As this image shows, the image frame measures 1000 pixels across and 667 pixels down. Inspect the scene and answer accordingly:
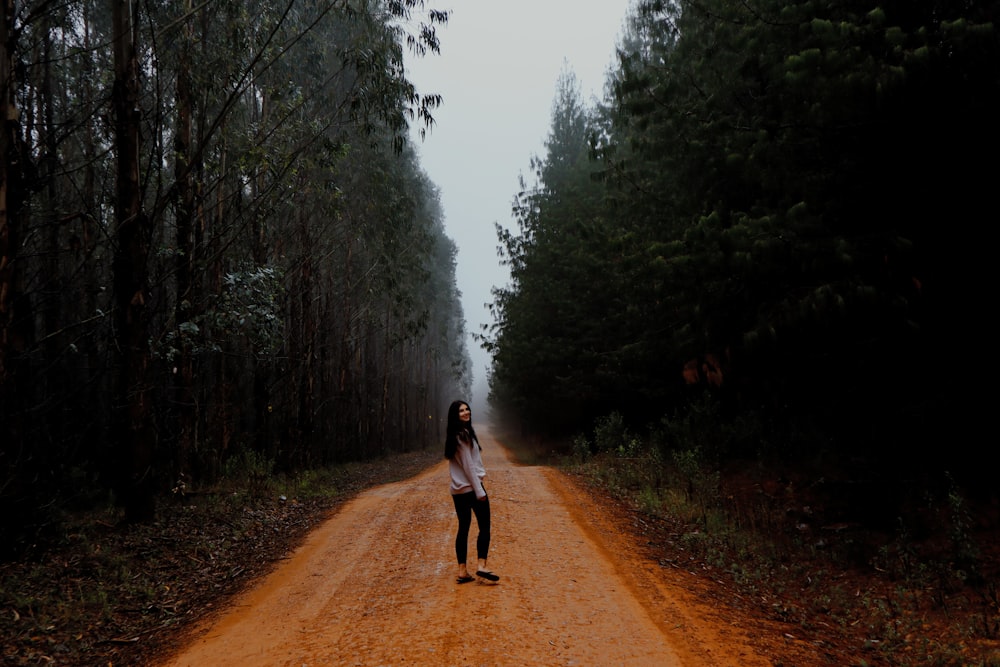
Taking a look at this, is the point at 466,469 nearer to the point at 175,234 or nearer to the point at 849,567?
the point at 849,567

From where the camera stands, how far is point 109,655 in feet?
16.1

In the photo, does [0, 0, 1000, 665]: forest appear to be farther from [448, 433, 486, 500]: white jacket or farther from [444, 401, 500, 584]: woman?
[448, 433, 486, 500]: white jacket

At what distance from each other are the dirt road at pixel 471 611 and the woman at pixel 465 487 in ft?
0.70

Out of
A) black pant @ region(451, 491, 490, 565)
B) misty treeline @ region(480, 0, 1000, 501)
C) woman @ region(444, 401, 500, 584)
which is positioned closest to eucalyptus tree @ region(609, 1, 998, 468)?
misty treeline @ region(480, 0, 1000, 501)

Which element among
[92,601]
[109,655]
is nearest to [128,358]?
[92,601]

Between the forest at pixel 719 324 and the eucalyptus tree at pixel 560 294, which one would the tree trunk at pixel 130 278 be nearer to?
the forest at pixel 719 324

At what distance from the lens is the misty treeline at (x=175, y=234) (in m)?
7.30

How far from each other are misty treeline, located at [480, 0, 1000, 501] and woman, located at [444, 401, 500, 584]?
340 centimetres

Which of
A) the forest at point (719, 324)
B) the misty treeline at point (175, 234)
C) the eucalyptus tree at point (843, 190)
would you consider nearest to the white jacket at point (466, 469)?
the forest at point (719, 324)

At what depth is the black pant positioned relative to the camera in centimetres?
571

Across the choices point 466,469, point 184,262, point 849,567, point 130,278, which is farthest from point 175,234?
point 849,567

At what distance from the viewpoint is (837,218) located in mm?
6734

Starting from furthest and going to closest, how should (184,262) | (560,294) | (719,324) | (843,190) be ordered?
(560,294) < (184,262) < (719,324) < (843,190)

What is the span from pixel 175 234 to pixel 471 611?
1077cm
